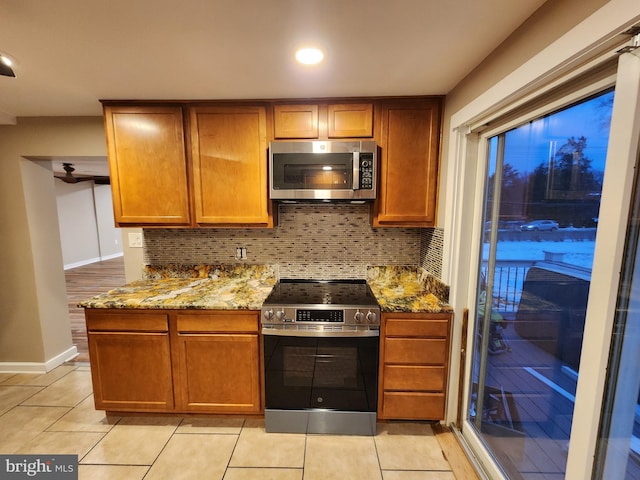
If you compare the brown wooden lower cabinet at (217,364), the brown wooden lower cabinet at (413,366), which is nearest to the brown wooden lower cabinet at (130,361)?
the brown wooden lower cabinet at (217,364)

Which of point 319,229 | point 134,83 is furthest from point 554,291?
point 134,83

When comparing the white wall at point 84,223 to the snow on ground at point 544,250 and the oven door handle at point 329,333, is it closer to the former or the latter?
the oven door handle at point 329,333

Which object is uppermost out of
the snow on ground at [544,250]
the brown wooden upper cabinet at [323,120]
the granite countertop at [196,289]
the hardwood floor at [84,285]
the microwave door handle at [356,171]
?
the brown wooden upper cabinet at [323,120]

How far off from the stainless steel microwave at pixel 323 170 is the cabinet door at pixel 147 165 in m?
0.72

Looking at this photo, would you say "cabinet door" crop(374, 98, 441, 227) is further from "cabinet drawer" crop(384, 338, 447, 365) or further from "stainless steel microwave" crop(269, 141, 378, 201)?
"cabinet drawer" crop(384, 338, 447, 365)

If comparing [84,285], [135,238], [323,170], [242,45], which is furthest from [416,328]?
[84,285]

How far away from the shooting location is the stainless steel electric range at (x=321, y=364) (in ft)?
5.62

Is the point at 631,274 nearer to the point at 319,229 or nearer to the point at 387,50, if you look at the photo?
the point at 387,50

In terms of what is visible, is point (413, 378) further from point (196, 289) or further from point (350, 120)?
point (350, 120)

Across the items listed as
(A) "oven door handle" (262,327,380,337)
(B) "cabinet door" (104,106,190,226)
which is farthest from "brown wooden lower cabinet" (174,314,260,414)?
(B) "cabinet door" (104,106,190,226)

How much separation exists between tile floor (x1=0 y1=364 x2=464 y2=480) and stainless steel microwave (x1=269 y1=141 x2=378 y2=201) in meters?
1.60

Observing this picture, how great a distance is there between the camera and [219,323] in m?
1.79

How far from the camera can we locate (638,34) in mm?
742

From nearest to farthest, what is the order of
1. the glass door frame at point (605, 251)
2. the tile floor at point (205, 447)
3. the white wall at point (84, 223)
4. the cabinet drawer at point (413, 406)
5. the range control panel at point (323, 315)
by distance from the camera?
the glass door frame at point (605, 251)
the tile floor at point (205, 447)
the range control panel at point (323, 315)
the cabinet drawer at point (413, 406)
the white wall at point (84, 223)
